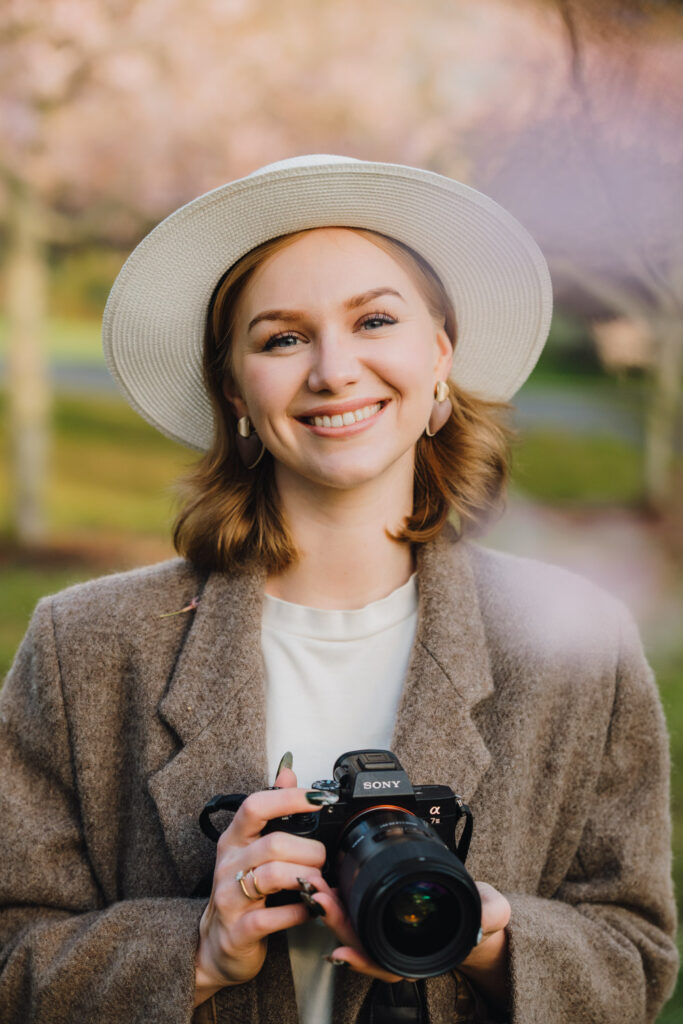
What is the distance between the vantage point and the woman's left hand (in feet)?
4.48

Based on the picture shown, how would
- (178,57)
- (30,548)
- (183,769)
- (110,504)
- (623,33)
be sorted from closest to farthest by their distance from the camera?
1. (183,769)
2. (623,33)
3. (178,57)
4. (30,548)
5. (110,504)

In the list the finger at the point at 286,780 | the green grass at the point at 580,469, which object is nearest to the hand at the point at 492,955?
the finger at the point at 286,780

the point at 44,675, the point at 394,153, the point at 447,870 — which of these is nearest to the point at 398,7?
the point at 394,153

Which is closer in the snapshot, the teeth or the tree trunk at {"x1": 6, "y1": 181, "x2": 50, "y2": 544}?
the teeth

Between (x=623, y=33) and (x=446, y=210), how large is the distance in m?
0.92

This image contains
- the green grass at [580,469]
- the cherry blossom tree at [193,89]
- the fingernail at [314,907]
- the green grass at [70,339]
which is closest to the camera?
the fingernail at [314,907]

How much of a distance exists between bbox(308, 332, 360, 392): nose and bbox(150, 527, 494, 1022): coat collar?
430mm

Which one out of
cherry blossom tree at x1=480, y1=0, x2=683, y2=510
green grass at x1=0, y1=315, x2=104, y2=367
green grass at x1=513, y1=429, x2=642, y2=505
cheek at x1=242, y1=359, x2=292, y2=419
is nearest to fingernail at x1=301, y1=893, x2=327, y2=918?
cheek at x1=242, y1=359, x2=292, y2=419

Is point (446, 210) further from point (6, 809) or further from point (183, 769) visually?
point (6, 809)

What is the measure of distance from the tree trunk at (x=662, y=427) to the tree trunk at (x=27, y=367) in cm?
422

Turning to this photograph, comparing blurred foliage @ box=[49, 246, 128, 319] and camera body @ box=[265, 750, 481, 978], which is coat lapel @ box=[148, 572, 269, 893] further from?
blurred foliage @ box=[49, 246, 128, 319]

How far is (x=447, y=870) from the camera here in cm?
128

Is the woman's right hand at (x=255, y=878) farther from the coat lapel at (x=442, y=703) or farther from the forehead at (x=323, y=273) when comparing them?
the forehead at (x=323, y=273)

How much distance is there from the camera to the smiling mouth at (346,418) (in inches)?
68.9
